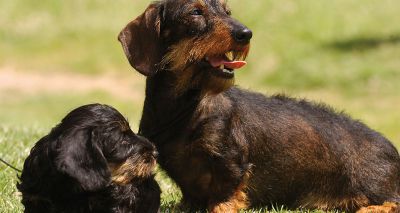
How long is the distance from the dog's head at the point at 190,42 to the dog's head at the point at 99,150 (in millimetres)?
1062

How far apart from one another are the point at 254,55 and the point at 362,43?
159 inches

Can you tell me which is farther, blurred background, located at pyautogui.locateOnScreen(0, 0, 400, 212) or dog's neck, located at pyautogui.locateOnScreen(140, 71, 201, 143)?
blurred background, located at pyautogui.locateOnScreen(0, 0, 400, 212)

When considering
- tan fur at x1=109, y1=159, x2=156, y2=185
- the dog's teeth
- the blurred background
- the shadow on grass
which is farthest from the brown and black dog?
the shadow on grass

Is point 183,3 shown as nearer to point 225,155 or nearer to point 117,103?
point 225,155

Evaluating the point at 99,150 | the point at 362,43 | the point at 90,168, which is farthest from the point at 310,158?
the point at 362,43

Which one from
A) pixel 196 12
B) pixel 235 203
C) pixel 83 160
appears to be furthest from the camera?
pixel 235 203

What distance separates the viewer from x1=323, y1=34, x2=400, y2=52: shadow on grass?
27.7 metres

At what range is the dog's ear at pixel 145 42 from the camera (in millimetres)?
7336

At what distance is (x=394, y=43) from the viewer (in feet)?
92.1

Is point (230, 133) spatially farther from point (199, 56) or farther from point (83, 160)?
point (83, 160)

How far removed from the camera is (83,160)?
19.4 ft

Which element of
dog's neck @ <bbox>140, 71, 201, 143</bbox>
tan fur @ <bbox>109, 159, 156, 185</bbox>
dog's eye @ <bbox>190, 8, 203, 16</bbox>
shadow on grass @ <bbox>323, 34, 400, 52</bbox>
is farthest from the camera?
shadow on grass @ <bbox>323, 34, 400, 52</bbox>

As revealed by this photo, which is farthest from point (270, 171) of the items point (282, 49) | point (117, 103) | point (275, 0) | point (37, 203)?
Answer: point (275, 0)

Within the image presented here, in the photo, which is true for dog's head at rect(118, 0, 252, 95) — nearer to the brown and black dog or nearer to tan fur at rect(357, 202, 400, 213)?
the brown and black dog
